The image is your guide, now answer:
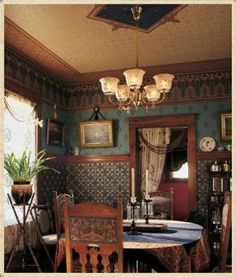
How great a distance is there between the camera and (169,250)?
10.0ft

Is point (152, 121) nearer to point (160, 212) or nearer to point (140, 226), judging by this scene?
point (160, 212)

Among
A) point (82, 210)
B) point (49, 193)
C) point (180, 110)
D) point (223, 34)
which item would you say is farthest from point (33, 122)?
point (82, 210)

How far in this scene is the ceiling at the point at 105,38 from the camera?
4426 millimetres

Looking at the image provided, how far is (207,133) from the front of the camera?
6.87 m

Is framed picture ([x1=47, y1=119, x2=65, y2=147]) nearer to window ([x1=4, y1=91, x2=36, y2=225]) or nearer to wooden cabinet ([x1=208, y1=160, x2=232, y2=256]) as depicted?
window ([x1=4, y1=91, x2=36, y2=225])

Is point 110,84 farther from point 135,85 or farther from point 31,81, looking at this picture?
point 31,81

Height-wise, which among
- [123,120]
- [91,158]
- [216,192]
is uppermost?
[123,120]

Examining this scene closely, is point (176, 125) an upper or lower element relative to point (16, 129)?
upper

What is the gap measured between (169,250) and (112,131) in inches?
173

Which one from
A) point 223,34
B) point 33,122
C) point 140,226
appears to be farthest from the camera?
point 33,122

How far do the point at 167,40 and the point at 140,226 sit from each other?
107 inches

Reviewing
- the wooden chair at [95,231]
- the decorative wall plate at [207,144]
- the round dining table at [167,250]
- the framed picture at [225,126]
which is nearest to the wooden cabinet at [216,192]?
the decorative wall plate at [207,144]

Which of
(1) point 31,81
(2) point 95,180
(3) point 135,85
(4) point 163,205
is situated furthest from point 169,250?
(2) point 95,180

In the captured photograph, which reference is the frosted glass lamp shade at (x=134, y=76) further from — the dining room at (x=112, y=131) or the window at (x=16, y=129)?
the window at (x=16, y=129)
